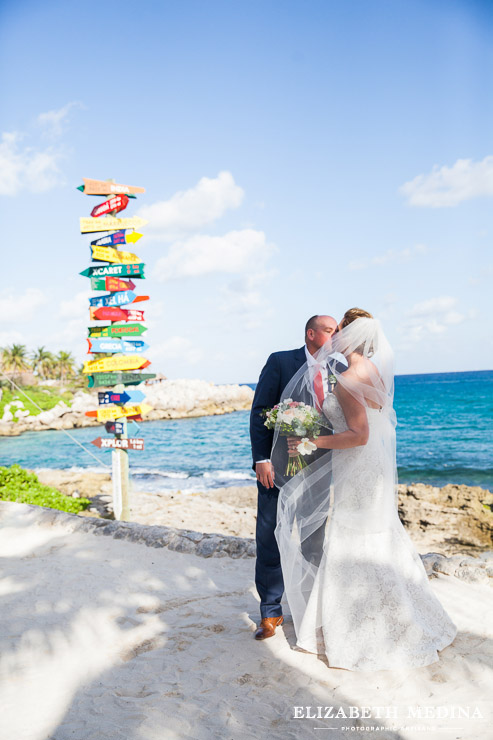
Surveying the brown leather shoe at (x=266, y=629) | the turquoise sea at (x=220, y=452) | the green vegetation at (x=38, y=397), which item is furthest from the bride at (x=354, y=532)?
the green vegetation at (x=38, y=397)

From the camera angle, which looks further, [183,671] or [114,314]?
[114,314]

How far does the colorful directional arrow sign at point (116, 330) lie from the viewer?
888 cm

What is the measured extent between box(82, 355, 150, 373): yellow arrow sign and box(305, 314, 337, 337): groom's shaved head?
5714 mm

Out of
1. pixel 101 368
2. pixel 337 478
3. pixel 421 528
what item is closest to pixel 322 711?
pixel 337 478

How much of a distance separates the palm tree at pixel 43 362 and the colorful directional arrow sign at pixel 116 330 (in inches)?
2804

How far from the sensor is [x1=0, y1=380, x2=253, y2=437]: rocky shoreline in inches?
1738

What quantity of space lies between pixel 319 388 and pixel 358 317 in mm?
582

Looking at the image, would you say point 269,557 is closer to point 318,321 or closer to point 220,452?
A: point 318,321

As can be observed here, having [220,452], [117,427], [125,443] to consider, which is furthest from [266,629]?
[220,452]

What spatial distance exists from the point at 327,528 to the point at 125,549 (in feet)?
12.9

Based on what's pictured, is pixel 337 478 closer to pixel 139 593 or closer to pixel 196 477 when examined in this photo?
pixel 139 593

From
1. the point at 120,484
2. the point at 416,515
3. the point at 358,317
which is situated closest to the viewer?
the point at 358,317

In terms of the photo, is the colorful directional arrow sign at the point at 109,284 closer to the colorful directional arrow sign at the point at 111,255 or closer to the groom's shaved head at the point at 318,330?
the colorful directional arrow sign at the point at 111,255

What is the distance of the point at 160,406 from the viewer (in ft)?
174
